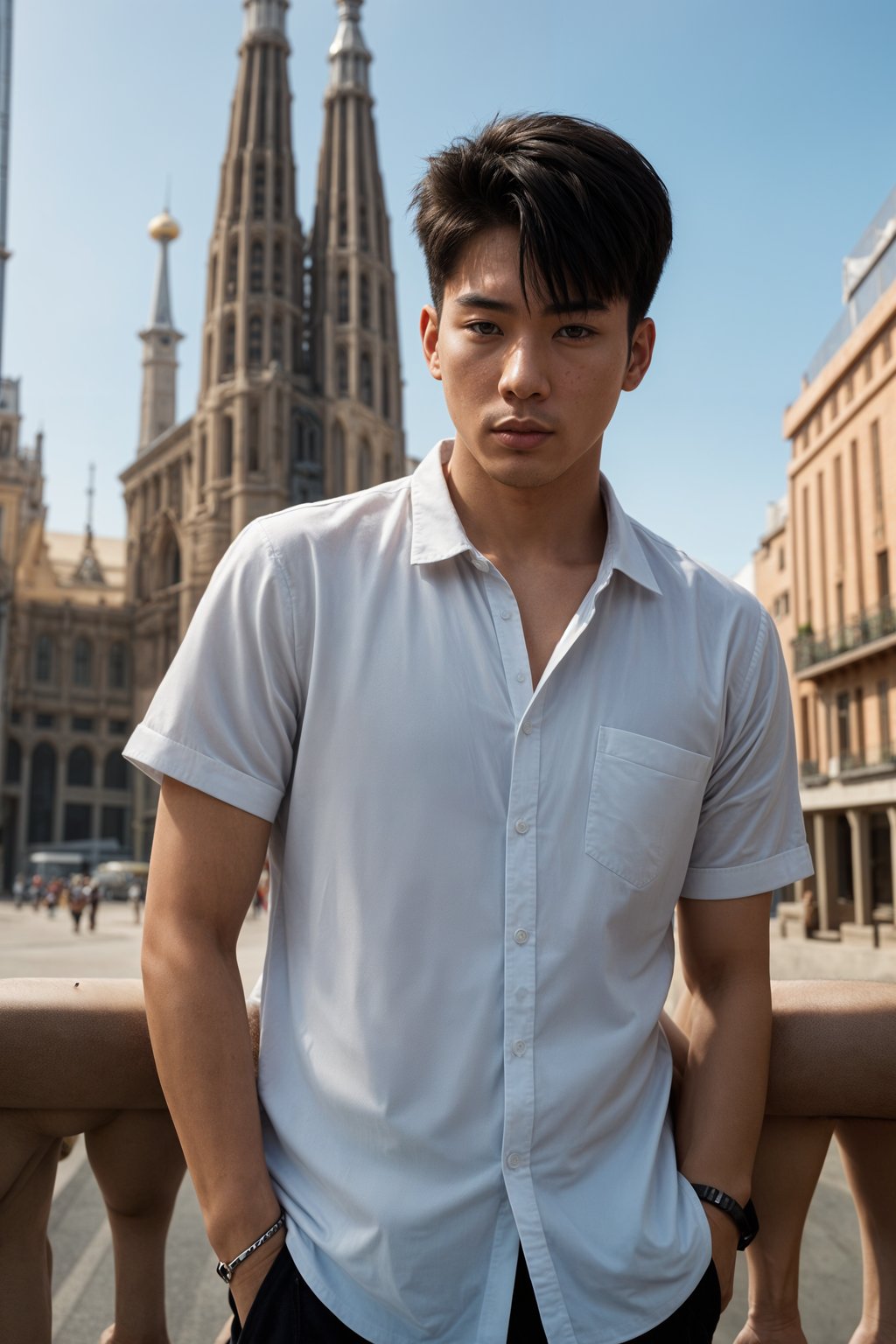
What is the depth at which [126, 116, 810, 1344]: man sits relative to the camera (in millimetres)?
1403

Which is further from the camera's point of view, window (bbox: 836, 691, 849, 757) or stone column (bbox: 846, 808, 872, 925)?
window (bbox: 836, 691, 849, 757)

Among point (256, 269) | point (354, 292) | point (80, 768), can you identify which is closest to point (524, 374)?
point (354, 292)

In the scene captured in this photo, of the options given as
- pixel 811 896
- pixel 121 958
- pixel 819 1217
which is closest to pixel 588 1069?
pixel 819 1217

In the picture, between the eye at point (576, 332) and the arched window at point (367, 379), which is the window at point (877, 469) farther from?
the arched window at point (367, 379)

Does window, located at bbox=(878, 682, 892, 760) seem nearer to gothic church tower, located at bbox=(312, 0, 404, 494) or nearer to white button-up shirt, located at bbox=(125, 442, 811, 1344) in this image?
white button-up shirt, located at bbox=(125, 442, 811, 1344)

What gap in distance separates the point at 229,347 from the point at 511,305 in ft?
200

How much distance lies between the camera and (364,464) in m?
59.8

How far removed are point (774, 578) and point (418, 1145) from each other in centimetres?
3593

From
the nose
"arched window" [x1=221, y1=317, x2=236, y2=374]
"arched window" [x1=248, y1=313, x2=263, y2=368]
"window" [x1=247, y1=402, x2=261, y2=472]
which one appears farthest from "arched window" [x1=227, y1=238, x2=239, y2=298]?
the nose

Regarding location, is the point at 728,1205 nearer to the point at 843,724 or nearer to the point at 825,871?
the point at 825,871

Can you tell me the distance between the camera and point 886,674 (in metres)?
24.9

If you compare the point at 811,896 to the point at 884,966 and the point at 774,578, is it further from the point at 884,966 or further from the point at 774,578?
the point at 774,578

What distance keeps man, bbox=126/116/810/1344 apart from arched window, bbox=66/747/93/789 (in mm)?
63961

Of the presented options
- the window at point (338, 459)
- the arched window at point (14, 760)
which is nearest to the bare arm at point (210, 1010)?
the window at point (338, 459)
